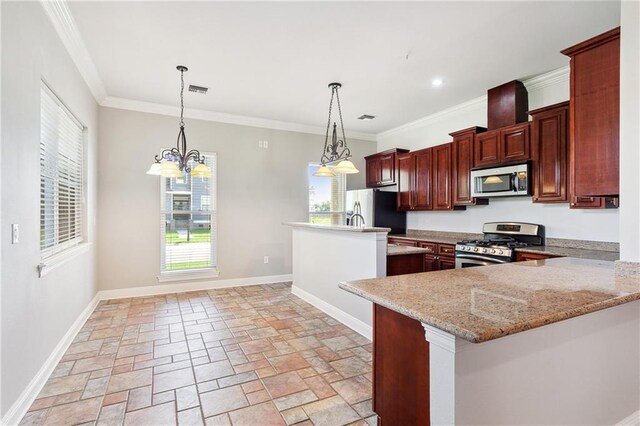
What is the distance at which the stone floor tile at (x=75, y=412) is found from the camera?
1.99m

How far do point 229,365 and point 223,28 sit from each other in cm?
289

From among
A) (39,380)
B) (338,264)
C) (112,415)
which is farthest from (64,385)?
(338,264)

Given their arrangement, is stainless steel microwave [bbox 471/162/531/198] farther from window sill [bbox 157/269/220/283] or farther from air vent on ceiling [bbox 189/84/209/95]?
window sill [bbox 157/269/220/283]

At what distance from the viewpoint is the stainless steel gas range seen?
3.65 m

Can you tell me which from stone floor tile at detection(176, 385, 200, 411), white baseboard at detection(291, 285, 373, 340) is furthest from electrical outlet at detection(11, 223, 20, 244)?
white baseboard at detection(291, 285, 373, 340)

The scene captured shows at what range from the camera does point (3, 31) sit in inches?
72.4

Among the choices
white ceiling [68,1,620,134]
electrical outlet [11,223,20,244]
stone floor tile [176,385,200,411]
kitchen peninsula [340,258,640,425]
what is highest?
white ceiling [68,1,620,134]

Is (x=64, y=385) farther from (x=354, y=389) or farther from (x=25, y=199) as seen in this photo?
(x=354, y=389)

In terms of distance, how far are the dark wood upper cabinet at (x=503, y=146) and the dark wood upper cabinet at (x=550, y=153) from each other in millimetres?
106

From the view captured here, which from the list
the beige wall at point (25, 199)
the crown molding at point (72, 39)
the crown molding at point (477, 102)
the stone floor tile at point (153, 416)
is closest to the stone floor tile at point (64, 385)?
the beige wall at point (25, 199)

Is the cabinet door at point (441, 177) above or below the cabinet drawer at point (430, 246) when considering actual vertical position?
above

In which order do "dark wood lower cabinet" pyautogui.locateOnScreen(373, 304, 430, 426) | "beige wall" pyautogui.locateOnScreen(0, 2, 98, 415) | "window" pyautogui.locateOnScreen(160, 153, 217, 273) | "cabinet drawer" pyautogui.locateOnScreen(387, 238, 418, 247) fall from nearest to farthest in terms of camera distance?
"dark wood lower cabinet" pyautogui.locateOnScreen(373, 304, 430, 426), "beige wall" pyautogui.locateOnScreen(0, 2, 98, 415), "cabinet drawer" pyautogui.locateOnScreen(387, 238, 418, 247), "window" pyautogui.locateOnScreen(160, 153, 217, 273)

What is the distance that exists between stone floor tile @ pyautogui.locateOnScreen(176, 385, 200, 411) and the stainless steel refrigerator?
3672 millimetres

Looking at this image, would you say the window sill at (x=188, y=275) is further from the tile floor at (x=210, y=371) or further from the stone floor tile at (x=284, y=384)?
the stone floor tile at (x=284, y=384)
